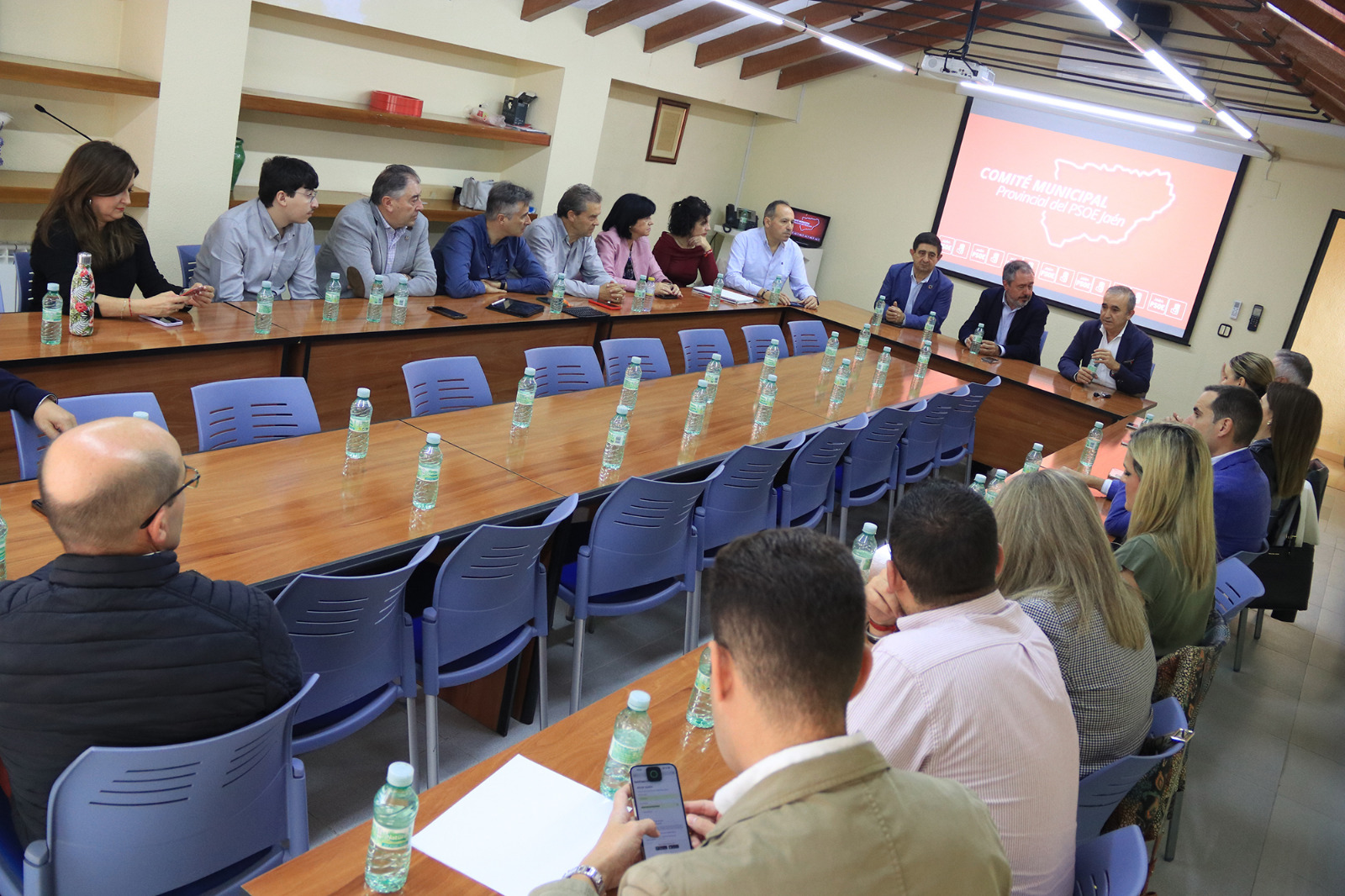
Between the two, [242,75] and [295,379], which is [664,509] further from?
[242,75]

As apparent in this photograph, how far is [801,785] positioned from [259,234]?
428cm

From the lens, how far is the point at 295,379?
134 inches

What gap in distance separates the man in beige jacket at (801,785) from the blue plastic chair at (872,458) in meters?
3.38

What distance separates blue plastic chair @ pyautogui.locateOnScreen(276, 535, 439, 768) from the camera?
226cm

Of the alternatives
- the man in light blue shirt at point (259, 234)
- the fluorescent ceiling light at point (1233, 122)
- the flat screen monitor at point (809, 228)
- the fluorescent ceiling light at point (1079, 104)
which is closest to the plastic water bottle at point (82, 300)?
the man in light blue shirt at point (259, 234)

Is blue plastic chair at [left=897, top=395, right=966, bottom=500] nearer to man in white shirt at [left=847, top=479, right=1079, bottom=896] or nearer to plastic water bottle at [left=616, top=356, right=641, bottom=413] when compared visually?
plastic water bottle at [left=616, top=356, right=641, bottom=413]

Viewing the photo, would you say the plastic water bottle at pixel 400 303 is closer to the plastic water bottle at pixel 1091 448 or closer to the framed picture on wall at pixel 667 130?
the plastic water bottle at pixel 1091 448

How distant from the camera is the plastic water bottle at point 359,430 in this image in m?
3.11

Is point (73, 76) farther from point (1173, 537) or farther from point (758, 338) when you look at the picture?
point (1173, 537)

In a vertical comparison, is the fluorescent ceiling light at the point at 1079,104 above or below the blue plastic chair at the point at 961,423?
above

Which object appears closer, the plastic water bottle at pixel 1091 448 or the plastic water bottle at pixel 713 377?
the plastic water bottle at pixel 713 377

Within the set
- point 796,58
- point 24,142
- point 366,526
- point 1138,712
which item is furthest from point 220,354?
point 796,58

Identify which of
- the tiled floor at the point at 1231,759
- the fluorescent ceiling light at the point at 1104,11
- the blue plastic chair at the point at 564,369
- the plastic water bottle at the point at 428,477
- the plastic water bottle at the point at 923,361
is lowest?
the tiled floor at the point at 1231,759

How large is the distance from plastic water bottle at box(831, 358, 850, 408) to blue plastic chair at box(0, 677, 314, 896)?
3.64 meters
